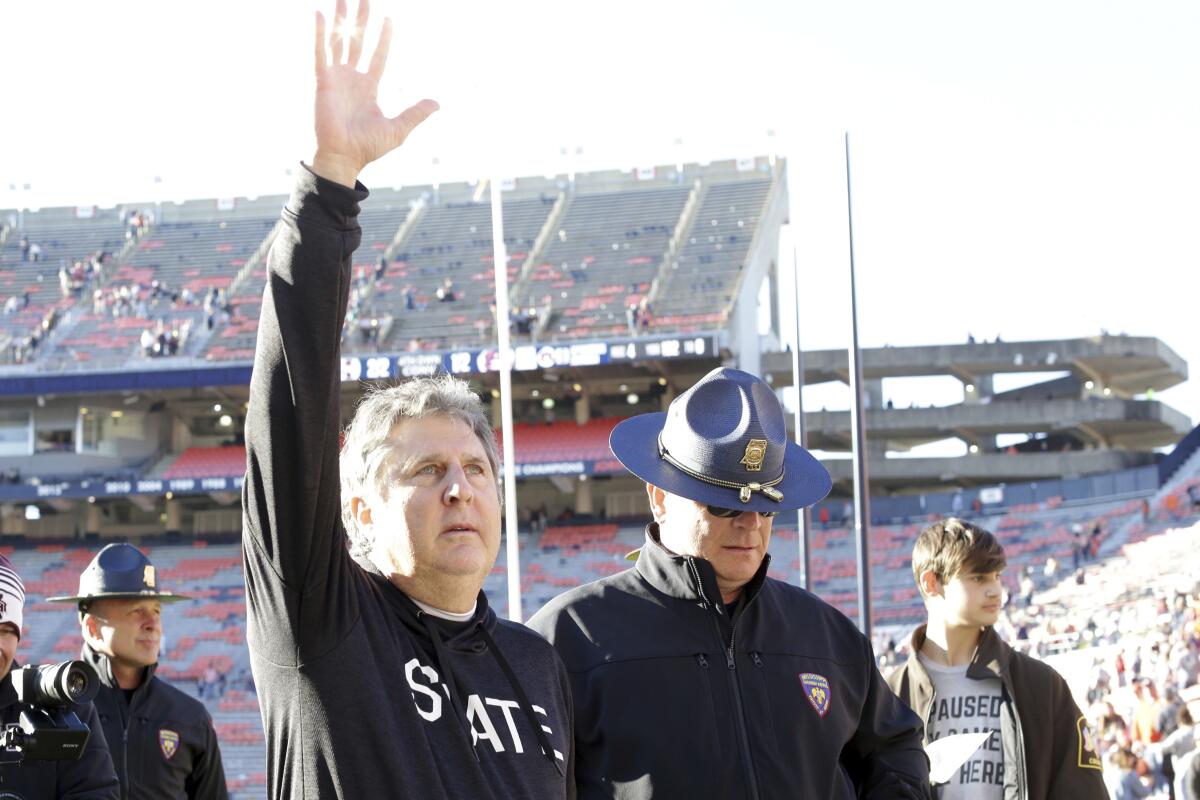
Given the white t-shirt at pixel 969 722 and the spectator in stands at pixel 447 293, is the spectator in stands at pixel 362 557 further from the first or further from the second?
the spectator in stands at pixel 447 293

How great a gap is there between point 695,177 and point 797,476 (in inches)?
1722

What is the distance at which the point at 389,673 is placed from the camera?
226 cm

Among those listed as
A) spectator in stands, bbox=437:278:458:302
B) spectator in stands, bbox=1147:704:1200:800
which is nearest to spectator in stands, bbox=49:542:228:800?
spectator in stands, bbox=1147:704:1200:800

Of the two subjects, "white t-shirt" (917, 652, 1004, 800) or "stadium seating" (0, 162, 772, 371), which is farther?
"stadium seating" (0, 162, 772, 371)

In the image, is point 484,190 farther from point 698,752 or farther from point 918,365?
point 698,752

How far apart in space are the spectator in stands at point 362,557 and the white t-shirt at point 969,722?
1.98 m

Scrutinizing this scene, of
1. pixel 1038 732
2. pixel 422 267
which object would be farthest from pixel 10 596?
pixel 422 267

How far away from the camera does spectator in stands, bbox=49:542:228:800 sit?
4824mm

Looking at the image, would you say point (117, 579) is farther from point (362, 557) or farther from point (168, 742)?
point (362, 557)

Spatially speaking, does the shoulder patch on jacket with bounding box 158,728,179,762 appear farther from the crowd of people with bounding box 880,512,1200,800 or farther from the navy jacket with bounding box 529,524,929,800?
the crowd of people with bounding box 880,512,1200,800

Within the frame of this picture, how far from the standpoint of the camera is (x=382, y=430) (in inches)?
97.7

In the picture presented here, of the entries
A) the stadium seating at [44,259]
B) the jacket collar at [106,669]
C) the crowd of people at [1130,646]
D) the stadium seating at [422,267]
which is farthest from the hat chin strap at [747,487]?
the stadium seating at [44,259]

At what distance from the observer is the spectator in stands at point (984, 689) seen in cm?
407

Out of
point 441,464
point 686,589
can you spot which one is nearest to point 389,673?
point 441,464
